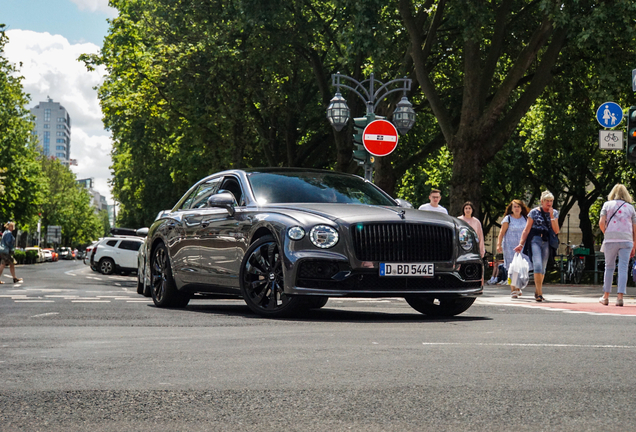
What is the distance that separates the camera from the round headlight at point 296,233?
9141mm

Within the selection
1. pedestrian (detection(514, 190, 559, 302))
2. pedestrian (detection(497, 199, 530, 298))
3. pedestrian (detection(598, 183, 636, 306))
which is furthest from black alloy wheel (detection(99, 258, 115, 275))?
pedestrian (detection(598, 183, 636, 306))

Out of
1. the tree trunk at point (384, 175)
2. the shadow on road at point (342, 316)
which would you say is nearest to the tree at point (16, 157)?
the tree trunk at point (384, 175)

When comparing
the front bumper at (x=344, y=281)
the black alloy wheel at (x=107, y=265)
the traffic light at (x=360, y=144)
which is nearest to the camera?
the front bumper at (x=344, y=281)

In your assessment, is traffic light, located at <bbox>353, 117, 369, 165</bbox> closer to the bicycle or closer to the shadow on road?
the shadow on road

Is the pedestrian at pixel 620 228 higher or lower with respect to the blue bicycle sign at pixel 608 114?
lower

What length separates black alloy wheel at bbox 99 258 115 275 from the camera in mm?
41250

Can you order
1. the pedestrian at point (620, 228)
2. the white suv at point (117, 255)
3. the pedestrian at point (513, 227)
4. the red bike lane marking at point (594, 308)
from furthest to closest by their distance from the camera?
the white suv at point (117, 255)
the pedestrian at point (513, 227)
the pedestrian at point (620, 228)
the red bike lane marking at point (594, 308)

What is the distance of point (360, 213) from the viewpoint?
938 cm

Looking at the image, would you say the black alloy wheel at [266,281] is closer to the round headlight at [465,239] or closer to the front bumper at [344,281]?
the front bumper at [344,281]

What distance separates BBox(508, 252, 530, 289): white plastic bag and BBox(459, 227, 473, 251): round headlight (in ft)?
18.6

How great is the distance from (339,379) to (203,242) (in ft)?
18.1

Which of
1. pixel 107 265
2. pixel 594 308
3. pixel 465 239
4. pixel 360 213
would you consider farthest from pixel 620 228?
pixel 107 265

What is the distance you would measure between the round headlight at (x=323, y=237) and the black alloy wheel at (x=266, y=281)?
0.41 m

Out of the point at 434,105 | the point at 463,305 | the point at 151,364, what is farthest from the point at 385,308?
the point at 434,105
